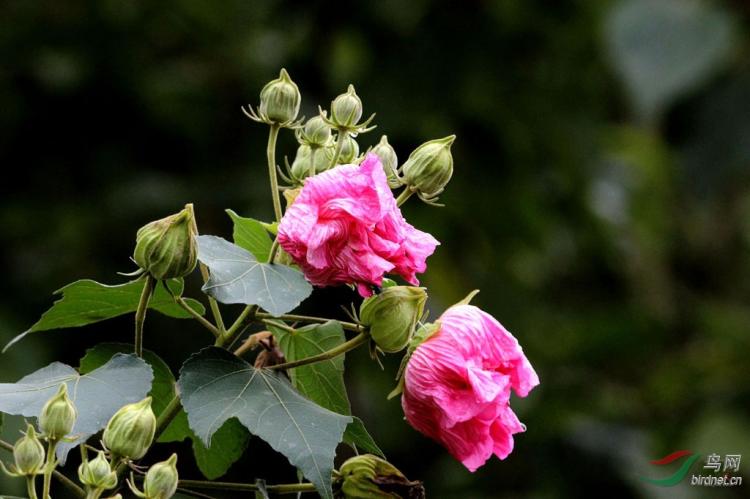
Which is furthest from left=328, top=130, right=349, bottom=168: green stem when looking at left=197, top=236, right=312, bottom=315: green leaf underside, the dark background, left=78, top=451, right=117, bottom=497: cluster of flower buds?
the dark background

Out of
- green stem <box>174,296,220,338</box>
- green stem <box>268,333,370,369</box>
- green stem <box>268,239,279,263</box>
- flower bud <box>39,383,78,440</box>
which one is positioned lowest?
flower bud <box>39,383,78,440</box>

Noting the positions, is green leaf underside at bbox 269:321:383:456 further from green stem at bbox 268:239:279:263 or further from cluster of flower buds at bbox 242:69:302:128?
cluster of flower buds at bbox 242:69:302:128

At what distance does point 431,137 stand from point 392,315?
1.74 meters

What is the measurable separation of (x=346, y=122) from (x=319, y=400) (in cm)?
26

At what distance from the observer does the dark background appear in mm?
2648

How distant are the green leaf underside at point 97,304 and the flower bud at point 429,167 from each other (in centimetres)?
22

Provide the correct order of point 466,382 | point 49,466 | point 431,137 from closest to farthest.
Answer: point 49,466 → point 466,382 → point 431,137

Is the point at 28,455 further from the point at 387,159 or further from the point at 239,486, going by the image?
the point at 387,159

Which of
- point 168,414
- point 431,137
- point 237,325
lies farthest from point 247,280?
point 431,137

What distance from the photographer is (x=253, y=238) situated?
1022 millimetres

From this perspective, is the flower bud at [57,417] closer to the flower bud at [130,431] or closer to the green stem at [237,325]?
the flower bud at [130,431]

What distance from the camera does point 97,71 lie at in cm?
277

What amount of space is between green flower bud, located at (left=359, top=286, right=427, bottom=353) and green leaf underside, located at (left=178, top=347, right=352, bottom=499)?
0.24 feet

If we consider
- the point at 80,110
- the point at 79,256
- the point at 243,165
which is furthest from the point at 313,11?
the point at 79,256
